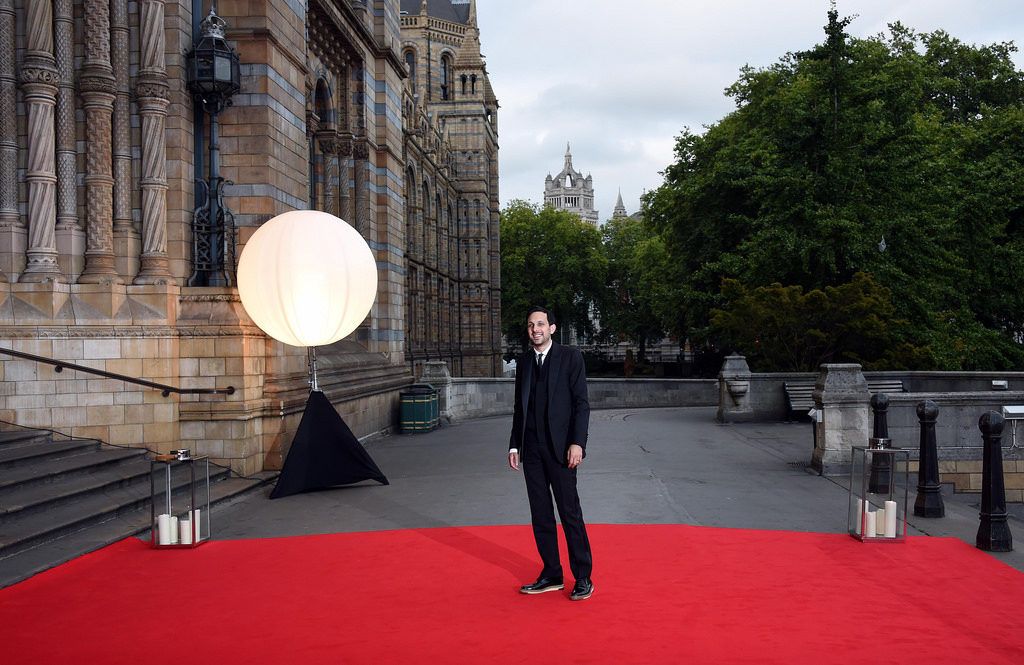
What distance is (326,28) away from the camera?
1894 cm

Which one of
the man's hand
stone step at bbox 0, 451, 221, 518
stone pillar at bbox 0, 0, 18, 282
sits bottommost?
stone step at bbox 0, 451, 221, 518

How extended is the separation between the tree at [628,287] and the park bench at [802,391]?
1486 inches

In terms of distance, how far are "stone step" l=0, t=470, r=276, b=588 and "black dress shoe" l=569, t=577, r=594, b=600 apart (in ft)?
13.5

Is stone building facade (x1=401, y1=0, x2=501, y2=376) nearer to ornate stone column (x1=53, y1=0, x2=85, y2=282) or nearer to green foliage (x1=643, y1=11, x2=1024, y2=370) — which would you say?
green foliage (x1=643, y1=11, x2=1024, y2=370)

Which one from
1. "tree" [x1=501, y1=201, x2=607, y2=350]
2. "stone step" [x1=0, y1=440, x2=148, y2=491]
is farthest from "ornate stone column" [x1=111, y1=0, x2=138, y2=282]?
"tree" [x1=501, y1=201, x2=607, y2=350]

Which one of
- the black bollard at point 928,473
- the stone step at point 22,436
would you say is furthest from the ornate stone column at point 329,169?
the black bollard at point 928,473

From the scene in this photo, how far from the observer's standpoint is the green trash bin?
20.0m

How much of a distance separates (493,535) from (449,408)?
576 inches

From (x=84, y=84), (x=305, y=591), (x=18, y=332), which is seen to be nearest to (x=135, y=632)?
(x=305, y=591)

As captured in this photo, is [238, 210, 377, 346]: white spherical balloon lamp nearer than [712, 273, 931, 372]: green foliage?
Yes

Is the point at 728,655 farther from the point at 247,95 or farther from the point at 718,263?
the point at 718,263

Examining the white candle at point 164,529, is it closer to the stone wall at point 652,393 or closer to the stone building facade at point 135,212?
the stone building facade at point 135,212

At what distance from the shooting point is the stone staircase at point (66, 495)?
7.90m

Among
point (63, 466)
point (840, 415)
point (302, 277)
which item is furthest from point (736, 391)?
point (63, 466)
